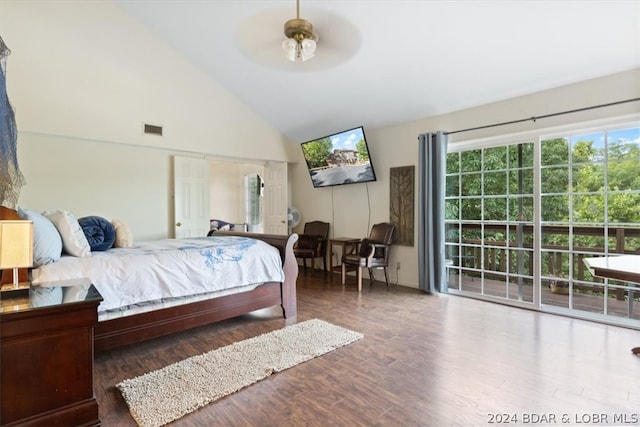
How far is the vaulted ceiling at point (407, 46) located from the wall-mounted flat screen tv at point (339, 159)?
44 centimetres

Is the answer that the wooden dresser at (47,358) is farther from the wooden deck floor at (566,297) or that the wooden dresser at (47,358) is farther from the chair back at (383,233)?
the wooden deck floor at (566,297)

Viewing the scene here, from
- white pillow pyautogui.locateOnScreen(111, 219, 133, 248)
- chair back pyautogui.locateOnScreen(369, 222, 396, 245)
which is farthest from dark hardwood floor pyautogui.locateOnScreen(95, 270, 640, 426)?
chair back pyautogui.locateOnScreen(369, 222, 396, 245)

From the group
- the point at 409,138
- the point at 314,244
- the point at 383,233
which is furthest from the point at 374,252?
the point at 409,138

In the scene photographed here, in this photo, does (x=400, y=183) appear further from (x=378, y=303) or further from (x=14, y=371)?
(x=14, y=371)

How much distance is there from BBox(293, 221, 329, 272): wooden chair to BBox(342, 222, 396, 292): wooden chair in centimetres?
97

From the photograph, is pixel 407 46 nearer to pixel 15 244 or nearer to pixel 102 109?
pixel 15 244

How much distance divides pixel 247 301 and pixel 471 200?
3035mm

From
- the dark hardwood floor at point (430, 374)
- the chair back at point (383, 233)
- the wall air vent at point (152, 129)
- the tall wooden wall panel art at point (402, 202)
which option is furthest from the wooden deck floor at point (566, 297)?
the wall air vent at point (152, 129)

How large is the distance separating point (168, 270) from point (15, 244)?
107 cm

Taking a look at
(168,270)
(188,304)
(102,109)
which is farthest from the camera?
(102,109)

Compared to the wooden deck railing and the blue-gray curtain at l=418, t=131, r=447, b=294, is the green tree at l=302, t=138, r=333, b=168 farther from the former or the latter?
the wooden deck railing

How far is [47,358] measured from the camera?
1.49 m

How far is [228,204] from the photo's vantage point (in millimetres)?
7793

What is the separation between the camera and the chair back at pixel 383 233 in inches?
182
